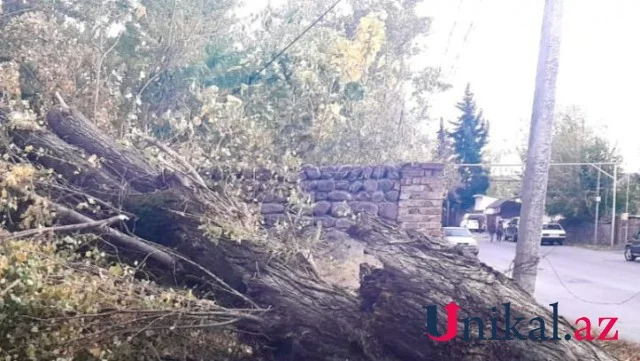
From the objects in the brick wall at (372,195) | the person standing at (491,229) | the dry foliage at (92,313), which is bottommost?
the person standing at (491,229)

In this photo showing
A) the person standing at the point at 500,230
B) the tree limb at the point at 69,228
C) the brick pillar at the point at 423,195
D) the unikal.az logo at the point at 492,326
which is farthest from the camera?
the person standing at the point at 500,230

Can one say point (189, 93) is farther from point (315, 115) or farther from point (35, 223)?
point (35, 223)

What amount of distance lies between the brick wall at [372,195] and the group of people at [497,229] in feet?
69.4

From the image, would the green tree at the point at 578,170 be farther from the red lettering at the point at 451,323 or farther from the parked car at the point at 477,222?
the red lettering at the point at 451,323

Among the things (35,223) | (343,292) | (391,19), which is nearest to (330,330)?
(343,292)

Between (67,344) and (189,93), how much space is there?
5406mm

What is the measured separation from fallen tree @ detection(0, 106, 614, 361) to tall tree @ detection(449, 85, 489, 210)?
24.9 meters

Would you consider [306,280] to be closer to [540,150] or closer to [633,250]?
[540,150]

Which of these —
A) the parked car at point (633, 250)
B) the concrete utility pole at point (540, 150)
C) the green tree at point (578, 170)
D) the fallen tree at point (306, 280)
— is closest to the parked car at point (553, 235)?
the green tree at point (578, 170)

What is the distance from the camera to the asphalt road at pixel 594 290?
7.32m

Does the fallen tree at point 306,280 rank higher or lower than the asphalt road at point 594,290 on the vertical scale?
higher

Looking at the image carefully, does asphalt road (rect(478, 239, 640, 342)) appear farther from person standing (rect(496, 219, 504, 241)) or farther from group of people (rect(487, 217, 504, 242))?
group of people (rect(487, 217, 504, 242))

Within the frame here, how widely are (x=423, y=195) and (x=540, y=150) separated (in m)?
2.24

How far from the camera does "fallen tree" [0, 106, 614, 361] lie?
3779 millimetres
